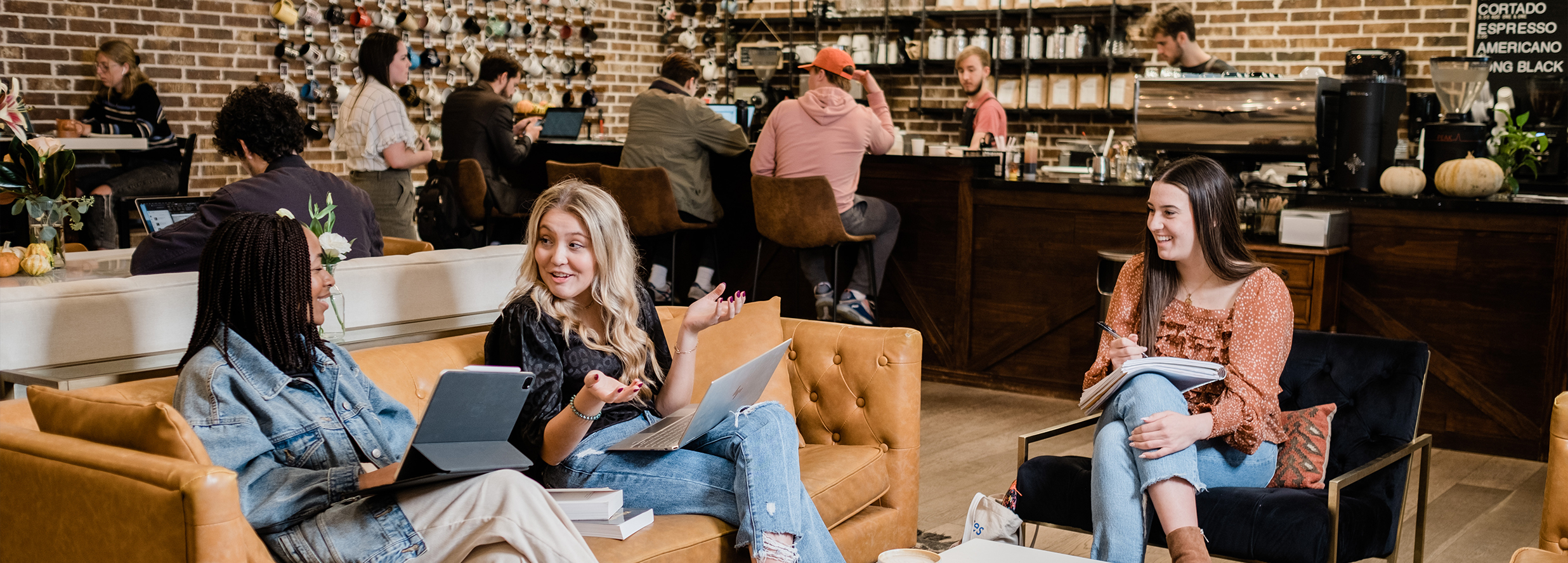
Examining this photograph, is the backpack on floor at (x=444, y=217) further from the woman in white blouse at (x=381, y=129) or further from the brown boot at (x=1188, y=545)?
the brown boot at (x=1188, y=545)

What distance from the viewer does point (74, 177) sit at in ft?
19.1

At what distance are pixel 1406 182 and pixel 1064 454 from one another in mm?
1512

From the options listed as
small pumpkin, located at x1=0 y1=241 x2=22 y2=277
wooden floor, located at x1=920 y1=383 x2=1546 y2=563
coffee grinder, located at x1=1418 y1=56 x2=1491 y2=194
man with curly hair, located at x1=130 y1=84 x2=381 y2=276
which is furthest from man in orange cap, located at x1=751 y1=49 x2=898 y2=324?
small pumpkin, located at x1=0 y1=241 x2=22 y2=277

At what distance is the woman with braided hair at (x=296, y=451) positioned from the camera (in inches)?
69.7

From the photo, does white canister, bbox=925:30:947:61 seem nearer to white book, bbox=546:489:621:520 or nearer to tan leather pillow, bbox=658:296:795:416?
tan leather pillow, bbox=658:296:795:416

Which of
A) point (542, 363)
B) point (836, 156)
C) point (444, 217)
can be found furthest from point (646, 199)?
point (542, 363)

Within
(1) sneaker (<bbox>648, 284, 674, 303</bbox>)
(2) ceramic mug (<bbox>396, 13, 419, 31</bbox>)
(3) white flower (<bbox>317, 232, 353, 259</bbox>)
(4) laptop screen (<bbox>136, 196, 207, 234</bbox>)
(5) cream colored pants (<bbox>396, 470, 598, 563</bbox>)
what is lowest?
(1) sneaker (<bbox>648, 284, 674, 303</bbox>)

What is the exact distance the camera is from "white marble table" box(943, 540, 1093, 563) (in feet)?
6.39

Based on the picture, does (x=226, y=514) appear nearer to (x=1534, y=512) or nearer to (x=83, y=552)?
(x=83, y=552)

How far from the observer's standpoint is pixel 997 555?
6.53 feet

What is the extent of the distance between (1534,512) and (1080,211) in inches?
71.7

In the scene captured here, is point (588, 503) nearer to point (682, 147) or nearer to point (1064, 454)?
point (1064, 454)

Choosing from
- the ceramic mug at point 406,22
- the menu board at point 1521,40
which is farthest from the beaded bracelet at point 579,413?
the menu board at point 1521,40

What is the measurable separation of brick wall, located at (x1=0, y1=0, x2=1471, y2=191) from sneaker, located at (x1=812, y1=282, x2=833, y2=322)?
10.1 ft
